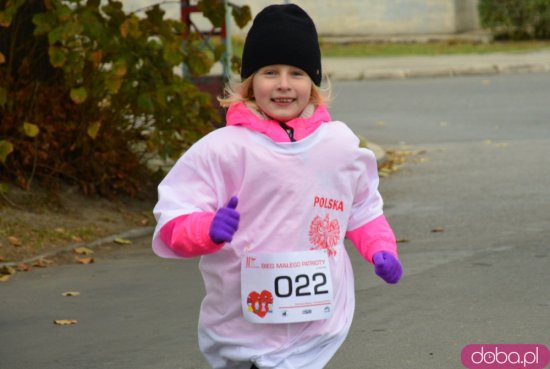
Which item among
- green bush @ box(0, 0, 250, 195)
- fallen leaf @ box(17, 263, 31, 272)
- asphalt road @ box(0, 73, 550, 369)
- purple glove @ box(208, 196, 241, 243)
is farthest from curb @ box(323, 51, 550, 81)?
purple glove @ box(208, 196, 241, 243)

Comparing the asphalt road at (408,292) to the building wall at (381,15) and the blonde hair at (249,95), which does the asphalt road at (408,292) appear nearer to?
the blonde hair at (249,95)

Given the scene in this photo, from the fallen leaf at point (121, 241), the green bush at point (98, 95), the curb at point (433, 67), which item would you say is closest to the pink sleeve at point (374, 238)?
the fallen leaf at point (121, 241)

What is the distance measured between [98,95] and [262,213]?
630 cm

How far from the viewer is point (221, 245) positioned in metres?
3.92

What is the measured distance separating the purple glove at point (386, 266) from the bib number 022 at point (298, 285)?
0.60ft

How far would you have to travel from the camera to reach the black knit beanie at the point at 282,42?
4.22 meters

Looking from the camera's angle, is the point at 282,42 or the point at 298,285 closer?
the point at 298,285

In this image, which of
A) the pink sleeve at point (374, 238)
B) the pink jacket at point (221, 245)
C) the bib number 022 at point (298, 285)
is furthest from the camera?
the pink sleeve at point (374, 238)

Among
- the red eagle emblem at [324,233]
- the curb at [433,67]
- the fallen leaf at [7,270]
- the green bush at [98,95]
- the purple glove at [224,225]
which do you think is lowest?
the curb at [433,67]

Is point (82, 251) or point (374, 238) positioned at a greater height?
point (374, 238)

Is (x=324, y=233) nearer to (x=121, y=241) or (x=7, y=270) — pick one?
(x=7, y=270)

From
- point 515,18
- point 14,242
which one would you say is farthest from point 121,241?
point 515,18

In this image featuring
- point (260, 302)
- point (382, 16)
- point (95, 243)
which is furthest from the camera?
point (382, 16)

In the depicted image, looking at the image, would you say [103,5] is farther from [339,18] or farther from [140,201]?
[339,18]
